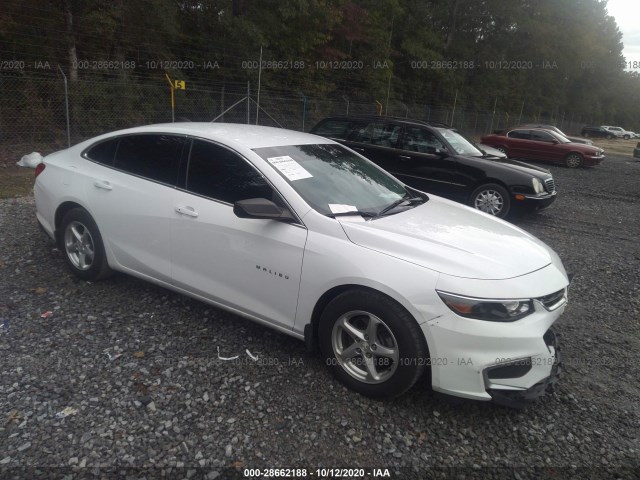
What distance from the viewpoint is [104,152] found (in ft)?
13.2

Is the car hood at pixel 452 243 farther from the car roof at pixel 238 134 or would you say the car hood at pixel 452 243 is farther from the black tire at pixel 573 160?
the black tire at pixel 573 160

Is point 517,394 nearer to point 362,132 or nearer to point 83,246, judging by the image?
point 83,246

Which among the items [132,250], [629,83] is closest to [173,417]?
[132,250]

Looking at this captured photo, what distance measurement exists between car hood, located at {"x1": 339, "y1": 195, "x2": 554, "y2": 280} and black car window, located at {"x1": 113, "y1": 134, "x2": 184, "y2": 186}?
4.91 ft

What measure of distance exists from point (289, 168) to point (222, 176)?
50cm

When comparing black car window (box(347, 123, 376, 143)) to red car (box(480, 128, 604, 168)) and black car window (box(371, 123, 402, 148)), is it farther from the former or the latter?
red car (box(480, 128, 604, 168))

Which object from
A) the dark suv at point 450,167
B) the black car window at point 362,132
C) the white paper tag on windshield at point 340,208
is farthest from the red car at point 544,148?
the white paper tag on windshield at point 340,208

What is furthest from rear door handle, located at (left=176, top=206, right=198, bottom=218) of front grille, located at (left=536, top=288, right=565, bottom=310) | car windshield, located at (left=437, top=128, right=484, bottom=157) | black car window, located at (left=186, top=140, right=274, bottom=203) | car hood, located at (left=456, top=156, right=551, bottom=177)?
car windshield, located at (left=437, top=128, right=484, bottom=157)

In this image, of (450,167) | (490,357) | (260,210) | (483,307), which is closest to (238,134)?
(260,210)

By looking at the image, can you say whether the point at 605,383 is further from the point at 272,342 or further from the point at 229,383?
the point at 229,383

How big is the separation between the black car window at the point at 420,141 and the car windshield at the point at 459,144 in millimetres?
192

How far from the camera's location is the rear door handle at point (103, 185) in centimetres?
379

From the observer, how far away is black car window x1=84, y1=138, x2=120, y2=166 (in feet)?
13.0

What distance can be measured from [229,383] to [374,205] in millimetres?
1600
